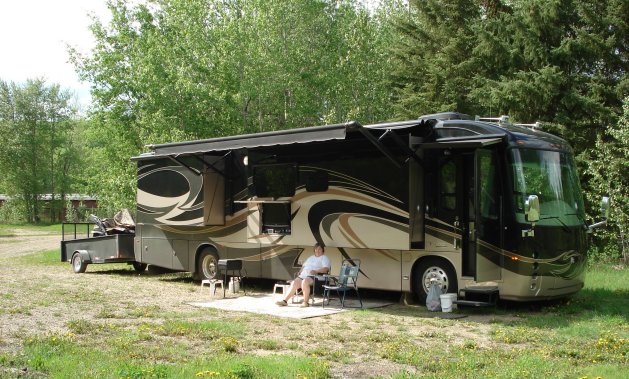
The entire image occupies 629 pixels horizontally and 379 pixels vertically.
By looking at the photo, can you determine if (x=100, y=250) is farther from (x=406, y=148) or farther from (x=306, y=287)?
(x=406, y=148)

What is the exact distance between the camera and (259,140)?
12688 millimetres

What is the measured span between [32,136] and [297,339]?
5755 cm

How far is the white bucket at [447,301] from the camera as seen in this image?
37.3 feet

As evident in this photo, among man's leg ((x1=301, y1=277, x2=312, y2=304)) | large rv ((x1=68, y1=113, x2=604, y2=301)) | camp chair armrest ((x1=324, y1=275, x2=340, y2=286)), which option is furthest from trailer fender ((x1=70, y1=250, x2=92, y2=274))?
camp chair armrest ((x1=324, y1=275, x2=340, y2=286))

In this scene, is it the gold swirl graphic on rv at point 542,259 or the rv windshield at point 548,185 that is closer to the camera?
the gold swirl graphic on rv at point 542,259

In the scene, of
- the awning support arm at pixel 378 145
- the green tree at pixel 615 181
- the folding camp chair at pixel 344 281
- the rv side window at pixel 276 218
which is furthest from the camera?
the green tree at pixel 615 181

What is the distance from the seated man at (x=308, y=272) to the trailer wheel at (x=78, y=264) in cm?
854

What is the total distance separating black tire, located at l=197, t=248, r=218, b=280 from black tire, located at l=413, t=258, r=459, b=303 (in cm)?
536

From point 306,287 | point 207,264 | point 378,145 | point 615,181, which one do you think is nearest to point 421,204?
point 378,145

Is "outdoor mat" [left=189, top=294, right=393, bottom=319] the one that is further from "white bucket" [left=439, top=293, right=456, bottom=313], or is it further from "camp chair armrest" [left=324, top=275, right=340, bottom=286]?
"white bucket" [left=439, top=293, right=456, bottom=313]

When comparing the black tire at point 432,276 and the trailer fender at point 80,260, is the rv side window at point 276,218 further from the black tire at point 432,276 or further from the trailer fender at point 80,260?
the trailer fender at point 80,260

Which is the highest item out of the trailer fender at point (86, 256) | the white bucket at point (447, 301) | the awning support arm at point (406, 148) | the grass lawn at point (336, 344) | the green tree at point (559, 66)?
the green tree at point (559, 66)

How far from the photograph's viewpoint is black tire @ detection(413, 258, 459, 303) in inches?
465

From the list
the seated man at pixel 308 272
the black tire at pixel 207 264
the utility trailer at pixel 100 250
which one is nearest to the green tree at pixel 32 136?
the utility trailer at pixel 100 250
